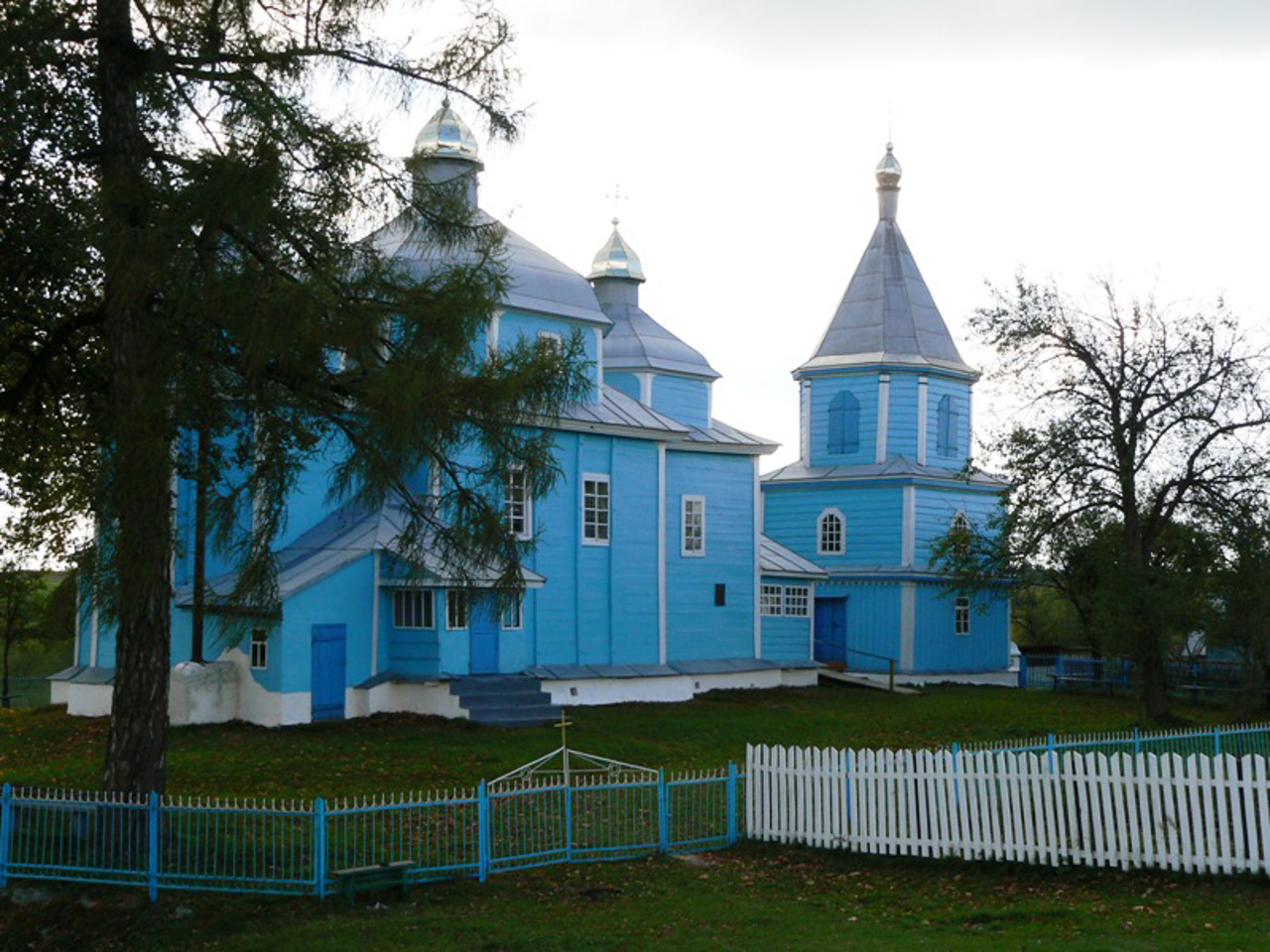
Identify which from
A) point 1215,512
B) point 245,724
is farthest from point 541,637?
point 1215,512

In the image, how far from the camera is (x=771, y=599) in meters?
36.2

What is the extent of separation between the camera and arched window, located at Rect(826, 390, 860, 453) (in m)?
41.0

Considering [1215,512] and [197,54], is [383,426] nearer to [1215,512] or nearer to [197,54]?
[197,54]

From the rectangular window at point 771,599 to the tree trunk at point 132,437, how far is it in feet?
75.9

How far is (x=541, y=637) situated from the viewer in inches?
1149

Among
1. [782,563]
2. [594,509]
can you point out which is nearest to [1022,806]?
[594,509]

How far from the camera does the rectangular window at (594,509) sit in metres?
30.4

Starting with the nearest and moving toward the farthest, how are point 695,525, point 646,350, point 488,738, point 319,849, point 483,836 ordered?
point 319,849, point 483,836, point 488,738, point 695,525, point 646,350

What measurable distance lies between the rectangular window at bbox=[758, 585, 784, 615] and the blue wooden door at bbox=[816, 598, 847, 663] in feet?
14.0

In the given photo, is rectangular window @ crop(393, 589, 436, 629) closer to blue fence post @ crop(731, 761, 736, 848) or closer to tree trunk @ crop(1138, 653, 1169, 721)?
blue fence post @ crop(731, 761, 736, 848)

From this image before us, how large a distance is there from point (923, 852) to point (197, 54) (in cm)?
1019

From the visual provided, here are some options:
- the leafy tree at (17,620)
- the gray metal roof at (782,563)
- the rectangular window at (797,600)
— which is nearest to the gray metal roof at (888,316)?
the gray metal roof at (782,563)

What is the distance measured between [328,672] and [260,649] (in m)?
1.23

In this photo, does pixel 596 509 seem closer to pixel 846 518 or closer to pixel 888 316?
pixel 846 518
